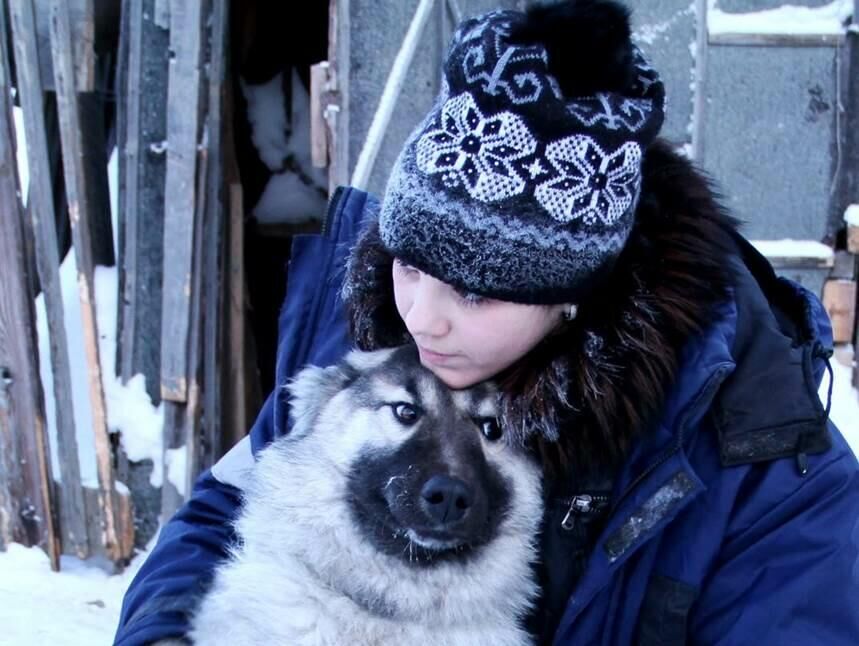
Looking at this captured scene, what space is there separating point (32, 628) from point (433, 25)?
273 cm

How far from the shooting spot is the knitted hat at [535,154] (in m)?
1.30

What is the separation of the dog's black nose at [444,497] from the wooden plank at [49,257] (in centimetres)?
270

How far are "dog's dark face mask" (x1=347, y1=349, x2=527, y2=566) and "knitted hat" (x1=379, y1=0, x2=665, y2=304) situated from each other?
0.92ft

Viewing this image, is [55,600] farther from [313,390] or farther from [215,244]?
[313,390]

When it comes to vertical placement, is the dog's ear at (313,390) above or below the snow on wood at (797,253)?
above

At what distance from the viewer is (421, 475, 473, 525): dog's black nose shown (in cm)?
147

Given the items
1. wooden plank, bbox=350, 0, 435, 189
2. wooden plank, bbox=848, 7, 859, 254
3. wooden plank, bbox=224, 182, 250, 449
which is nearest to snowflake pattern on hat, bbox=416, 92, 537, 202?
wooden plank, bbox=350, 0, 435, 189

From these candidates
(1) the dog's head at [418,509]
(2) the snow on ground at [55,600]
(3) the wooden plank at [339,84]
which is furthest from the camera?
(3) the wooden plank at [339,84]

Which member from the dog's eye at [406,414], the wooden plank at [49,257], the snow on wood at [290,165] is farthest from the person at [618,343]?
the snow on wood at [290,165]

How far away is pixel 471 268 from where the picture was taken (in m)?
1.37

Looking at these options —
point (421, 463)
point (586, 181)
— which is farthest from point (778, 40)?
point (421, 463)

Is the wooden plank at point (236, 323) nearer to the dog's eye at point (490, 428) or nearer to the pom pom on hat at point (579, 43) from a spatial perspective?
the dog's eye at point (490, 428)

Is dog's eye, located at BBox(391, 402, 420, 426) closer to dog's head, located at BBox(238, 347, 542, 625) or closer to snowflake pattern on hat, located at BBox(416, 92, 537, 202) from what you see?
dog's head, located at BBox(238, 347, 542, 625)

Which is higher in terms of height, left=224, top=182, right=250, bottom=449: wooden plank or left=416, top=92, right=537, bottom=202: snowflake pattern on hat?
left=416, top=92, right=537, bottom=202: snowflake pattern on hat
